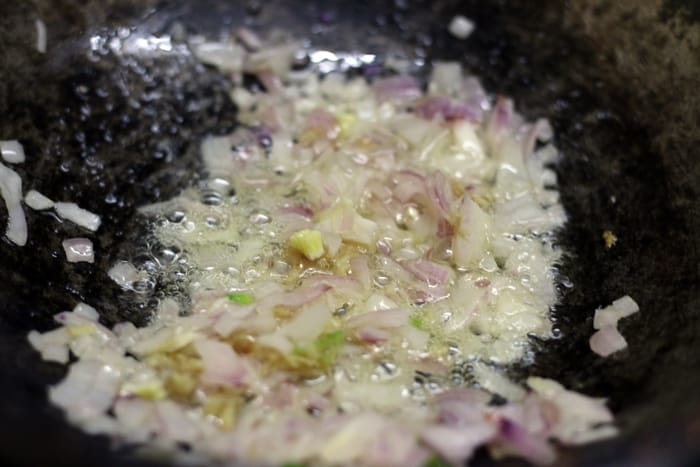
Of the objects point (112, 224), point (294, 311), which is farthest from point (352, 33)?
point (294, 311)

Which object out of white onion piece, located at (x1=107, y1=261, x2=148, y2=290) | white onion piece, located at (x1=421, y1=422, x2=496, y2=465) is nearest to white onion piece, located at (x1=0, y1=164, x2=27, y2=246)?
white onion piece, located at (x1=107, y1=261, x2=148, y2=290)

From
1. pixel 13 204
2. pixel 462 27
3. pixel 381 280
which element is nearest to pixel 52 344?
pixel 13 204

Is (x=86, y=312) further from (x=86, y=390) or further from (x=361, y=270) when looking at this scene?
(x=361, y=270)

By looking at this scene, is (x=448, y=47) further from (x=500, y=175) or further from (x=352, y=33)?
(x=500, y=175)

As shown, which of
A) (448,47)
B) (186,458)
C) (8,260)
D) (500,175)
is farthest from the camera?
(448,47)

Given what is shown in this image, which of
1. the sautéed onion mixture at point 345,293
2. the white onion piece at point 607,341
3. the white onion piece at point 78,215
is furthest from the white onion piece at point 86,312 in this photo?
the white onion piece at point 607,341

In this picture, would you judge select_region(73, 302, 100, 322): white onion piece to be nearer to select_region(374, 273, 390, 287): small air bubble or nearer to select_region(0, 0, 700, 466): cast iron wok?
select_region(0, 0, 700, 466): cast iron wok
